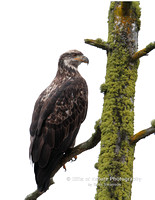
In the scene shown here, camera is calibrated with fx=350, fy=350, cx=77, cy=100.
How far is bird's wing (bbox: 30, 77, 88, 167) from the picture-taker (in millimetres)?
7547

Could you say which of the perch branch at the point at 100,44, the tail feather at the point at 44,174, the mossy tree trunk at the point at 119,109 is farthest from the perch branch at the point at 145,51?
the tail feather at the point at 44,174

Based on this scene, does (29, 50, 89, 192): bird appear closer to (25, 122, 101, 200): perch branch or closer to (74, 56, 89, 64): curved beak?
(25, 122, 101, 200): perch branch

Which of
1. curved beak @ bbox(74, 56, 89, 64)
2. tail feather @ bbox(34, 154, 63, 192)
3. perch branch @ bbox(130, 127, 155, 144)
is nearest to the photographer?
perch branch @ bbox(130, 127, 155, 144)

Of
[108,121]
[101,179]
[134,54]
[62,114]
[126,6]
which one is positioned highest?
[126,6]

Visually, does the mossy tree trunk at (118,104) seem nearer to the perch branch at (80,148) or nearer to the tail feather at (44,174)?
the perch branch at (80,148)

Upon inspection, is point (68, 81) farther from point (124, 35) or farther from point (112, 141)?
point (112, 141)

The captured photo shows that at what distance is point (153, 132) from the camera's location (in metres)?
5.67

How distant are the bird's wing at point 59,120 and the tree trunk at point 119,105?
5.71ft

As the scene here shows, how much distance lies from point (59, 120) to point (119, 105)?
209 centimetres

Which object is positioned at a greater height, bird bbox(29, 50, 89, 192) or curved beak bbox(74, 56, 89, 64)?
curved beak bbox(74, 56, 89, 64)

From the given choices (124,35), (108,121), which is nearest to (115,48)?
(124,35)

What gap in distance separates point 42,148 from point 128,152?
229cm

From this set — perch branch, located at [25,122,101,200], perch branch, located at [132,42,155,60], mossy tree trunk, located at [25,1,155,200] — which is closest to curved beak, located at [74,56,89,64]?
mossy tree trunk, located at [25,1,155,200]

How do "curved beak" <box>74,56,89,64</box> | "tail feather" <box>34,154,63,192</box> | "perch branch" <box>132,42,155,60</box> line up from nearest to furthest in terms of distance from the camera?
"perch branch" <box>132,42,155,60</box> → "tail feather" <box>34,154,63,192</box> → "curved beak" <box>74,56,89,64</box>
